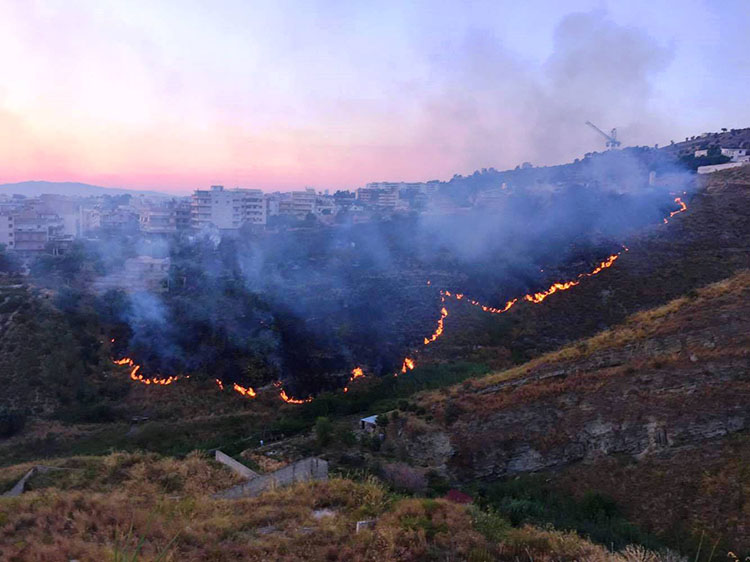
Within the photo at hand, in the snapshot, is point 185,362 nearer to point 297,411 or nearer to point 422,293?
point 297,411

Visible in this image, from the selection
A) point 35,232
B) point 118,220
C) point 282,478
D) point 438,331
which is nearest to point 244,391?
point 438,331

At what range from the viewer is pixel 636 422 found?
1496cm

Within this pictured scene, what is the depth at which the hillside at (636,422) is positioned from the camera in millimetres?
12039

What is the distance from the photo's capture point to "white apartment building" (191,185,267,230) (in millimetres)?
64812

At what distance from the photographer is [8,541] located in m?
8.57

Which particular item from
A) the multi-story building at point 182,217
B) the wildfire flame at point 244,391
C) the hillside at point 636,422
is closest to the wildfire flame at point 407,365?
the hillside at point 636,422

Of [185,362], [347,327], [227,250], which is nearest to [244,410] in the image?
[185,362]

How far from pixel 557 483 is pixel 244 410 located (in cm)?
1476

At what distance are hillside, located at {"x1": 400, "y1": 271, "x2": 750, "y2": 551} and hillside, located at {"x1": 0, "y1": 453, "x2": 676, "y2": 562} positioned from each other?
3847mm

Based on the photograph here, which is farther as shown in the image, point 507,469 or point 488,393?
point 488,393

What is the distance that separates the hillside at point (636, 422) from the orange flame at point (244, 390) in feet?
28.3

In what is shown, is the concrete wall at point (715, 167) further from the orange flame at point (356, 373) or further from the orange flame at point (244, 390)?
the orange flame at point (244, 390)

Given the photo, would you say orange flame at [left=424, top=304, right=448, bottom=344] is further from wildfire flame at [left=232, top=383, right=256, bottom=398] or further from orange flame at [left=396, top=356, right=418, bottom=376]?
wildfire flame at [left=232, top=383, right=256, bottom=398]

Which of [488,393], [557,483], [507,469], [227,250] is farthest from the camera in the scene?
[227,250]
